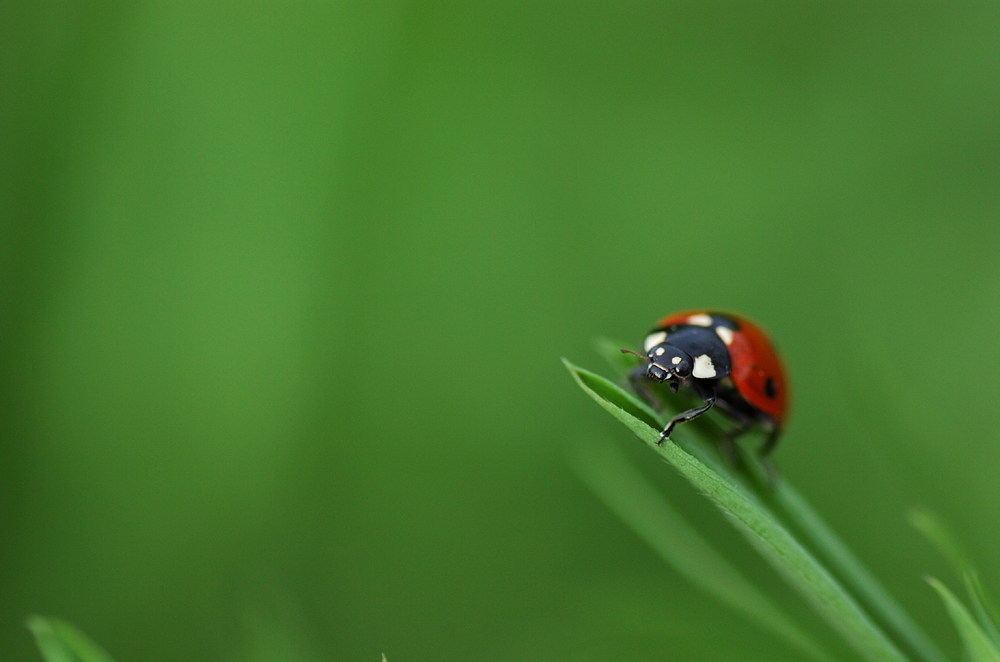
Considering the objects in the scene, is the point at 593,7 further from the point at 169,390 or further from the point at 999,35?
the point at 169,390

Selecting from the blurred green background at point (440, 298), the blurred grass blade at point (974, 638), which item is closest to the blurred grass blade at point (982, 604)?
the blurred grass blade at point (974, 638)

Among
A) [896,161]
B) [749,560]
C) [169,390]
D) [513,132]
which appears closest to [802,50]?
[896,161]

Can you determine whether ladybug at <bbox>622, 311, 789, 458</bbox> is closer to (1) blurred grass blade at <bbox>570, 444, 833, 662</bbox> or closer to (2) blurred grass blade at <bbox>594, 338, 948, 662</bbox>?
(1) blurred grass blade at <bbox>570, 444, 833, 662</bbox>

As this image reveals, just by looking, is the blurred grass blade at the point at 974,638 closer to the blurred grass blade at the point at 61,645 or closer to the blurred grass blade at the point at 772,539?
the blurred grass blade at the point at 772,539

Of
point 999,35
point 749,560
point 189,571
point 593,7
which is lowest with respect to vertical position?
point 749,560

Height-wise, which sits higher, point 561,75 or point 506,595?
point 561,75

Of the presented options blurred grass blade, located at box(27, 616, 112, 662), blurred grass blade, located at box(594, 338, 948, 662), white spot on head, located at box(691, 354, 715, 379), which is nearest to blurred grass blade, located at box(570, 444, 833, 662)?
blurred grass blade, located at box(594, 338, 948, 662)
